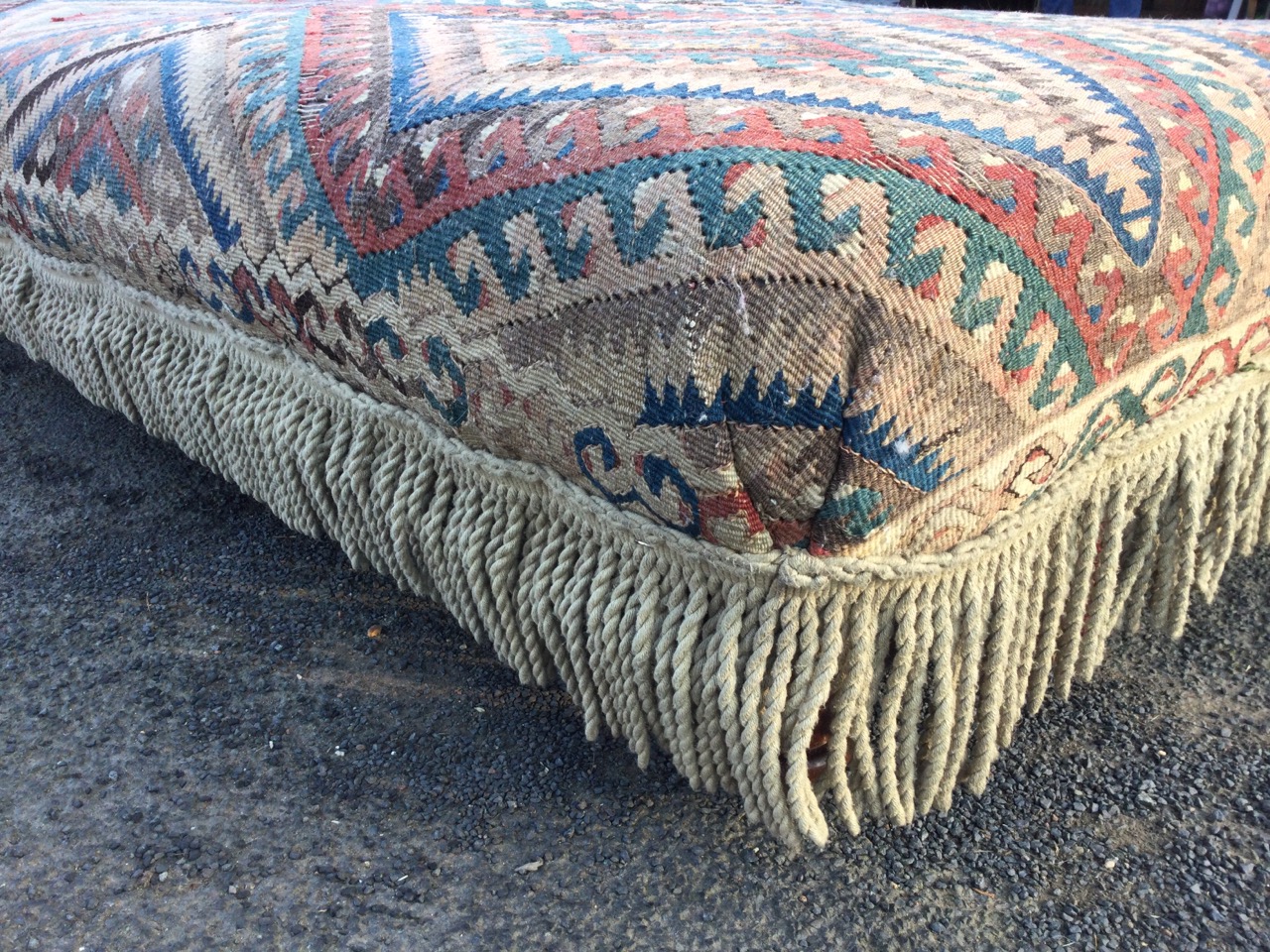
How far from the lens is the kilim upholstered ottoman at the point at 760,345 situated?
710 millimetres

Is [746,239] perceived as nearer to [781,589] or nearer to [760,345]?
[760,345]

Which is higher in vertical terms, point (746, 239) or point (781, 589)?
point (746, 239)

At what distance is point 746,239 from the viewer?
69 cm

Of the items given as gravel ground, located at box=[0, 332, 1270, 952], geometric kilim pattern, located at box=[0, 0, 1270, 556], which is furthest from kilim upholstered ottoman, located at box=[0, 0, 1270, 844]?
gravel ground, located at box=[0, 332, 1270, 952]

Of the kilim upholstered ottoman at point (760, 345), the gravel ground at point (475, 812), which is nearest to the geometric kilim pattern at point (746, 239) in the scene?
the kilim upholstered ottoman at point (760, 345)

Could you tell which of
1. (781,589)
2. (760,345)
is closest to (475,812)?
(781,589)

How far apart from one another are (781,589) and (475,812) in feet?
1.38

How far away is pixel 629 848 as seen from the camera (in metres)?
0.95

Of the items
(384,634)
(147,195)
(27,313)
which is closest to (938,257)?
(384,634)

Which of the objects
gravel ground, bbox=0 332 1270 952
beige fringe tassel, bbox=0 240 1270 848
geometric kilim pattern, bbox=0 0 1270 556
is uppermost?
geometric kilim pattern, bbox=0 0 1270 556

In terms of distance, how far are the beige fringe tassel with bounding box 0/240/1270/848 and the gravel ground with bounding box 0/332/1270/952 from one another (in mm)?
87

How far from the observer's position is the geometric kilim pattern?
70 centimetres

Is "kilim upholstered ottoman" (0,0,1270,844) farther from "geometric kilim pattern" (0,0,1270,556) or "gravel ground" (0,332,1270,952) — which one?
"gravel ground" (0,332,1270,952)

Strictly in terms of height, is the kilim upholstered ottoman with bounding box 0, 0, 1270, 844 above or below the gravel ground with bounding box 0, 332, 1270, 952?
above
